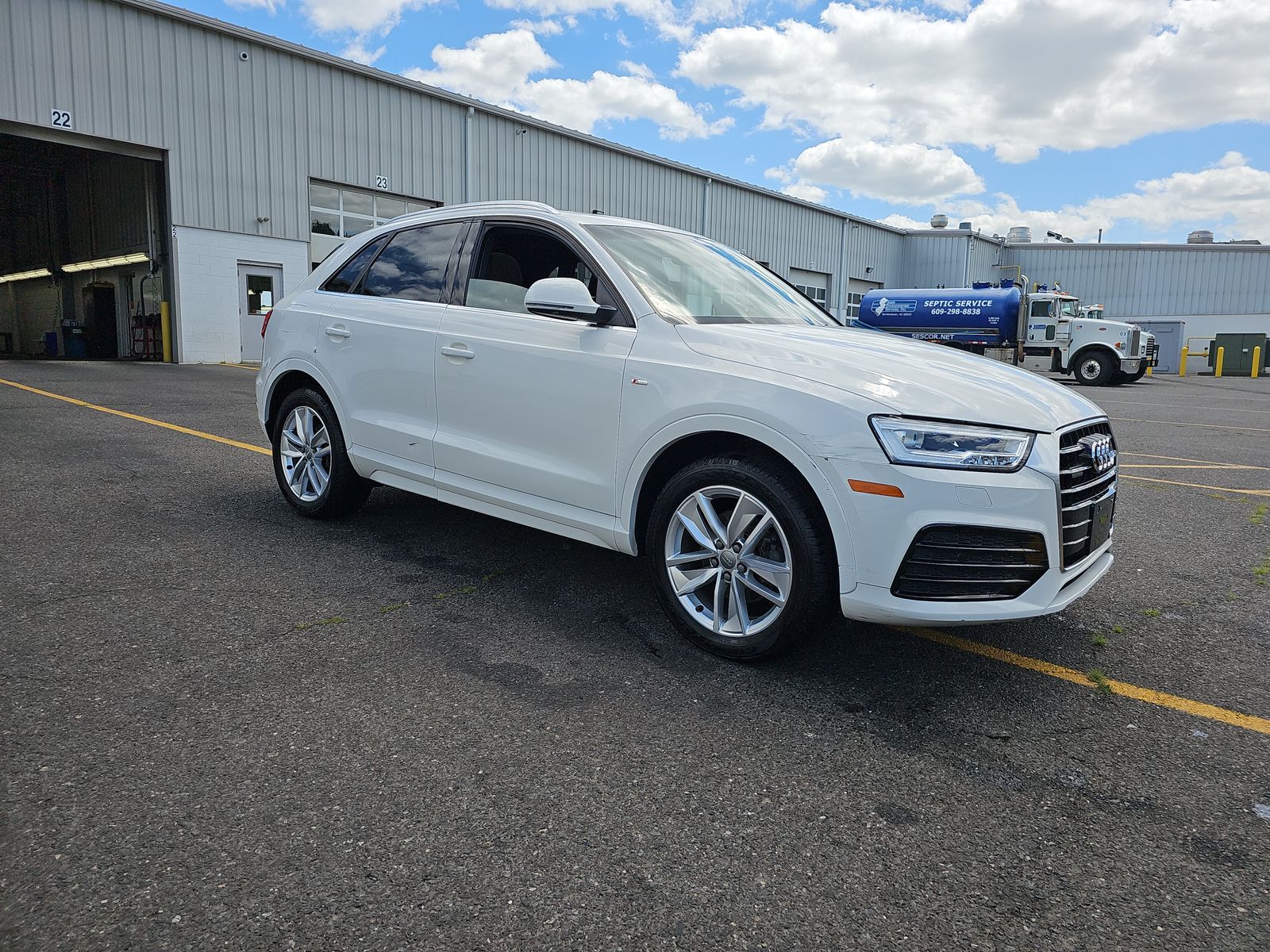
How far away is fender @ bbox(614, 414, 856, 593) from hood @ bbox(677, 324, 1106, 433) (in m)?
0.24

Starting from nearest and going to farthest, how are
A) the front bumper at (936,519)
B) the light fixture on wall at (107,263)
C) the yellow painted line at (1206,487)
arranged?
the front bumper at (936,519)
the yellow painted line at (1206,487)
the light fixture on wall at (107,263)

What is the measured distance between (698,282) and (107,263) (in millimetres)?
27767

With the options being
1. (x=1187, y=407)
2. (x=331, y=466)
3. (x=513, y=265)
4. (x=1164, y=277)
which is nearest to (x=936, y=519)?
(x=513, y=265)

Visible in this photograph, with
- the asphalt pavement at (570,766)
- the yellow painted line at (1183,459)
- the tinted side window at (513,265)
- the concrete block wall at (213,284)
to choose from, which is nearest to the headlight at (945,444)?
the asphalt pavement at (570,766)

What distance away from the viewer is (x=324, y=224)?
22328mm

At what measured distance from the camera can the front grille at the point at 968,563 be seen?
2.83 metres

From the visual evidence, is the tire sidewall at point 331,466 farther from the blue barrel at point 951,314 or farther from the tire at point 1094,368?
the tire at point 1094,368

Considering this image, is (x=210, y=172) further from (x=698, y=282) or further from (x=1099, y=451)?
(x=1099, y=451)

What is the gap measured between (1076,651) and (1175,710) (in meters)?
0.52

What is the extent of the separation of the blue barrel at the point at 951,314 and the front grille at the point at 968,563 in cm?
2508

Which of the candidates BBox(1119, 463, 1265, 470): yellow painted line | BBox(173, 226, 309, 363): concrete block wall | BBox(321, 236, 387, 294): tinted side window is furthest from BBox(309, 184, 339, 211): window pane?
BBox(1119, 463, 1265, 470): yellow painted line

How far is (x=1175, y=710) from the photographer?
9.85 ft

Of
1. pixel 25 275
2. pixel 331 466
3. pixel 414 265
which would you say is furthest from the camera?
pixel 25 275

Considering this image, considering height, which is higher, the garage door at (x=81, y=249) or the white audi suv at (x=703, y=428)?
the garage door at (x=81, y=249)
